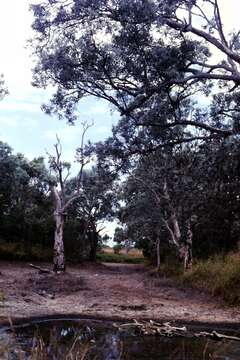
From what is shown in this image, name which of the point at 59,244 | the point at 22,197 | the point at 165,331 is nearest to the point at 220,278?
the point at 165,331

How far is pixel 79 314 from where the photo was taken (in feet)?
39.6

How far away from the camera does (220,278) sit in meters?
16.3

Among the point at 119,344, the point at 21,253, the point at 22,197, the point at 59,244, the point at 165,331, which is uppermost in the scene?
the point at 22,197

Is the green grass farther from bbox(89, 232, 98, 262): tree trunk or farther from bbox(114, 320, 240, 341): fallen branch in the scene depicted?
bbox(114, 320, 240, 341): fallen branch

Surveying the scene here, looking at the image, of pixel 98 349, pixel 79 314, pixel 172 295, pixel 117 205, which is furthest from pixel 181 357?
pixel 117 205

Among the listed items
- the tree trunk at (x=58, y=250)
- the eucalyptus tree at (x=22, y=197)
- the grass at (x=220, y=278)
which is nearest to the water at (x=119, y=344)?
the grass at (x=220, y=278)

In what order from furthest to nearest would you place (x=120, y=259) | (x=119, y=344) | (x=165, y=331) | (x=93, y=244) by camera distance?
1. (x=120, y=259)
2. (x=93, y=244)
3. (x=165, y=331)
4. (x=119, y=344)

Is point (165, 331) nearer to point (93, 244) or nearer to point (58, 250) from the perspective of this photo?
point (58, 250)

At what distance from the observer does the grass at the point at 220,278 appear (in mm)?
15000

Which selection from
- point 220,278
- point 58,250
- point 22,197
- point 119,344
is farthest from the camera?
point 22,197

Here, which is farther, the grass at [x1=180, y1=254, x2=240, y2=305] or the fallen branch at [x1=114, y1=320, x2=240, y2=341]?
the grass at [x1=180, y1=254, x2=240, y2=305]

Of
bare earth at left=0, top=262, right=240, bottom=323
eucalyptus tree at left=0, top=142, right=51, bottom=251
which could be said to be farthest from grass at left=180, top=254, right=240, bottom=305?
eucalyptus tree at left=0, top=142, right=51, bottom=251

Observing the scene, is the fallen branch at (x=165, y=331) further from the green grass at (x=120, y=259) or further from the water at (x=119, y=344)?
the green grass at (x=120, y=259)

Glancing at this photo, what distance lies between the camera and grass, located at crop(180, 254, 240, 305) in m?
15.0
